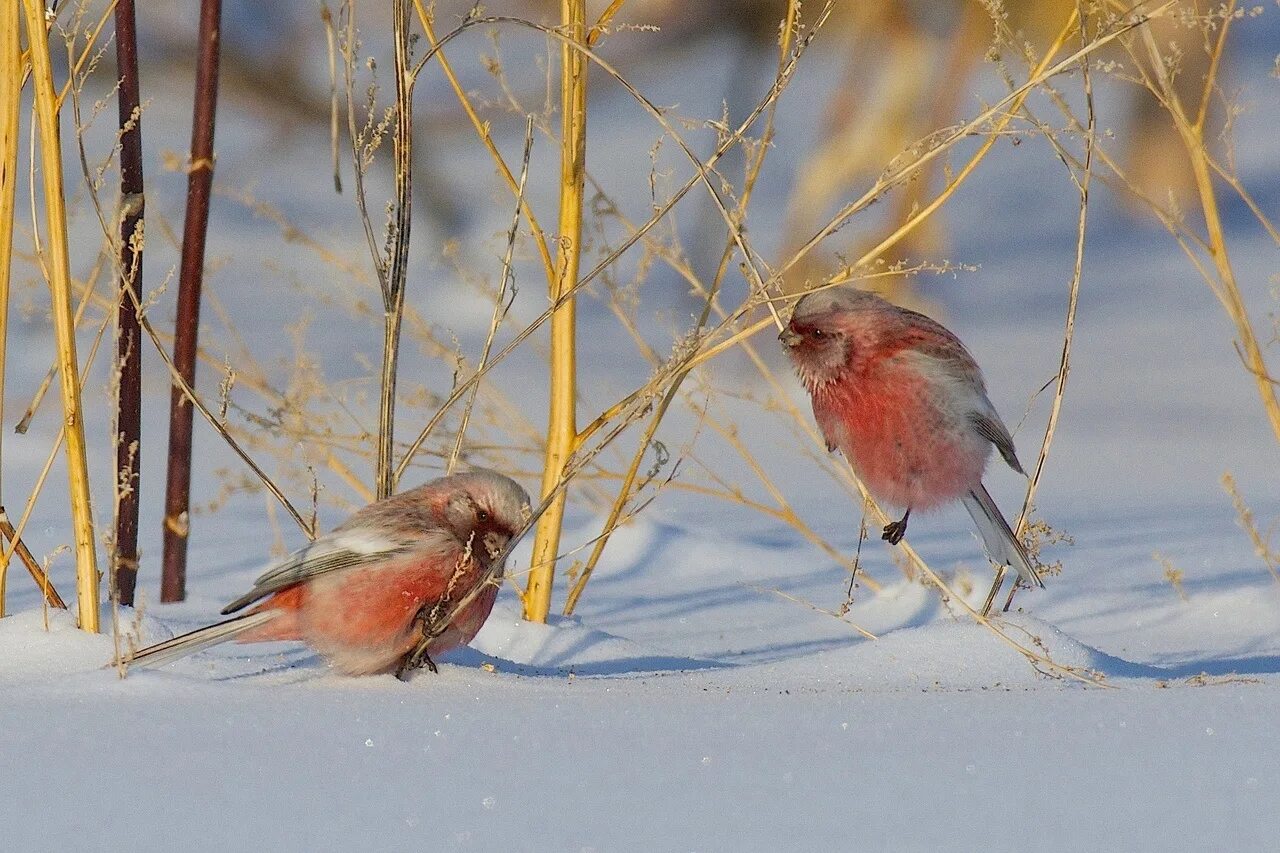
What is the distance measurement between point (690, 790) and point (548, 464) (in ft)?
3.77

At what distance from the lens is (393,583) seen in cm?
Answer: 200

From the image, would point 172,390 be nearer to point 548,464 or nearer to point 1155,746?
point 548,464

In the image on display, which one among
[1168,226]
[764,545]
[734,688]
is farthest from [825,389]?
[764,545]

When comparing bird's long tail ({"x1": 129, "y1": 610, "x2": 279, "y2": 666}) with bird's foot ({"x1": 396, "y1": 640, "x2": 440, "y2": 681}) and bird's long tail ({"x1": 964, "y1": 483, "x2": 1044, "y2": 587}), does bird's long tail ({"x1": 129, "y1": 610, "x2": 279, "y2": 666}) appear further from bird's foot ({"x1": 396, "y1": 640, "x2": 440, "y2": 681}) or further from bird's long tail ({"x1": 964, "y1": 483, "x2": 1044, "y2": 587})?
bird's long tail ({"x1": 964, "y1": 483, "x2": 1044, "y2": 587})

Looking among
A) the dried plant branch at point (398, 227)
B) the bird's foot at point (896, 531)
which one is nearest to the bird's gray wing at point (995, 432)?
the bird's foot at point (896, 531)

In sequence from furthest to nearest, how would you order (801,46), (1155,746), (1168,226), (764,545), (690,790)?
(764,545) < (1168,226) < (801,46) < (1155,746) < (690,790)

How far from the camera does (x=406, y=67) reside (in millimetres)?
2143

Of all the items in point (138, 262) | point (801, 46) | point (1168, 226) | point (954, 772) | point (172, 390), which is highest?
point (801, 46)

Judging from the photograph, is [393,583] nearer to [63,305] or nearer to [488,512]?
[488,512]

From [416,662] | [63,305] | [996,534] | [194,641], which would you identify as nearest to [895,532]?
[996,534]

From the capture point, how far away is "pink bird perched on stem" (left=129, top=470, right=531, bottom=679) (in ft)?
6.54

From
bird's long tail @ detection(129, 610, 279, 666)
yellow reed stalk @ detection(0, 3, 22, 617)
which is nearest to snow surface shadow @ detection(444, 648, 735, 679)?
bird's long tail @ detection(129, 610, 279, 666)

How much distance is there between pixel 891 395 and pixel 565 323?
0.74m

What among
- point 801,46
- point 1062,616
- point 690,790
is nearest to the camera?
point 690,790
